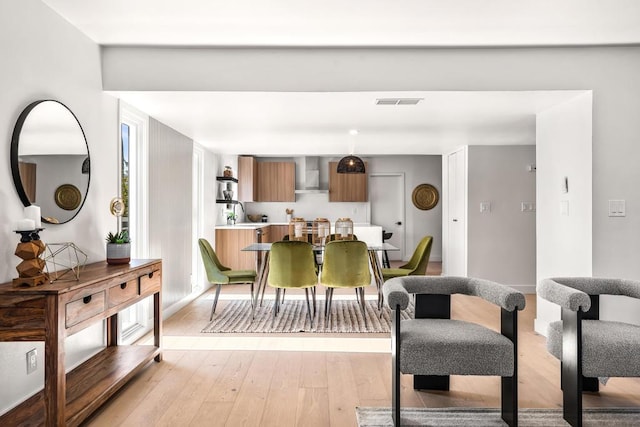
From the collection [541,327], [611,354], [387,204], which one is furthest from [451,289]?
[387,204]

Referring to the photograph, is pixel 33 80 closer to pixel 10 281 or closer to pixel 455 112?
pixel 10 281

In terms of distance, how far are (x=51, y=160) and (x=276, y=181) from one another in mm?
6575

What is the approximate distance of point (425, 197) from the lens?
32.1 feet

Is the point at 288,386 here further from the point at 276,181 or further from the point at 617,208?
the point at 276,181

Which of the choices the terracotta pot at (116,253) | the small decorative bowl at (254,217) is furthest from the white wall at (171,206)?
the small decorative bowl at (254,217)

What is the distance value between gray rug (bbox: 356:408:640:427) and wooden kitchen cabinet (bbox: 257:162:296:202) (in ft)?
22.7

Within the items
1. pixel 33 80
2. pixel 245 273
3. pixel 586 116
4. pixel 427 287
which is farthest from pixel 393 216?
pixel 33 80

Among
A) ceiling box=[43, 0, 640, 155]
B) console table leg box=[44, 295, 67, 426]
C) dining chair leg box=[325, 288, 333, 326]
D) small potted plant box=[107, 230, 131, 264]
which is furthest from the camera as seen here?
dining chair leg box=[325, 288, 333, 326]

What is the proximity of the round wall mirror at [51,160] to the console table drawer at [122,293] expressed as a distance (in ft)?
1.82

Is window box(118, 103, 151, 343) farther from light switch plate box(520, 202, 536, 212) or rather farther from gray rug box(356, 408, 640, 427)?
light switch plate box(520, 202, 536, 212)

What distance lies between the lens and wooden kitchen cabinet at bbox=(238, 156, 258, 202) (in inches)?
336

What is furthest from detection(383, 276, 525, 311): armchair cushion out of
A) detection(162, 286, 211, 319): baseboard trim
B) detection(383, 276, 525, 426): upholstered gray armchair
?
detection(162, 286, 211, 319): baseboard trim

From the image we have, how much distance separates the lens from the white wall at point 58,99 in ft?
7.77

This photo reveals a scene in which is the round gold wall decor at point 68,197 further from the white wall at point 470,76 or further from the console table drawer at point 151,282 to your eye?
the white wall at point 470,76
